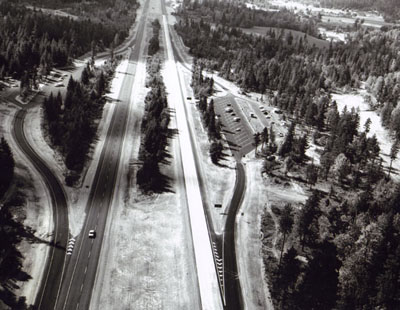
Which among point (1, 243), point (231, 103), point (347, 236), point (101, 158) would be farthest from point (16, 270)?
point (231, 103)

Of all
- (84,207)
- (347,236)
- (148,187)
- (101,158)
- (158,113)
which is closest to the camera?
(347,236)

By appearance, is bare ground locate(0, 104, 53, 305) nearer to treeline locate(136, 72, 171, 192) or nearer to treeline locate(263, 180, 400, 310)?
treeline locate(136, 72, 171, 192)

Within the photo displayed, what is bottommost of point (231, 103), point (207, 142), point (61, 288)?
point (61, 288)

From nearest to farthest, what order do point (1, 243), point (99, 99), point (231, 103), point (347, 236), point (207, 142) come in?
1. point (1, 243)
2. point (347, 236)
3. point (207, 142)
4. point (99, 99)
5. point (231, 103)

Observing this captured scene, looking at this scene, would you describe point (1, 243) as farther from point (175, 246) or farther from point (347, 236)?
point (347, 236)

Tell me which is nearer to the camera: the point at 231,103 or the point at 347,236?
the point at 347,236

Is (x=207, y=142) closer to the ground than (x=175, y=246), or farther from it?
farther from it

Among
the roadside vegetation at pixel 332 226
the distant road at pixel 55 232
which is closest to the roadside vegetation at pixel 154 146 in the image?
the distant road at pixel 55 232
